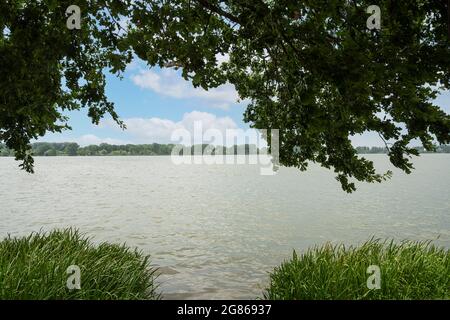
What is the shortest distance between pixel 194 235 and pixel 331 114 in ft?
59.9

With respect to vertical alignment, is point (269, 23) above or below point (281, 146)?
above

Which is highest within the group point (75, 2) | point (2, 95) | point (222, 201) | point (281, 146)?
point (75, 2)

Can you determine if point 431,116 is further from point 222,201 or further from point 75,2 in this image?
point 222,201

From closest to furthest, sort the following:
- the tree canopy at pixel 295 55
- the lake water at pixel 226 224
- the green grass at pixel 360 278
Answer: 1. the tree canopy at pixel 295 55
2. the green grass at pixel 360 278
3. the lake water at pixel 226 224

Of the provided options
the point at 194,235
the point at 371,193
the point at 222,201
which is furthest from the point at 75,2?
the point at 371,193

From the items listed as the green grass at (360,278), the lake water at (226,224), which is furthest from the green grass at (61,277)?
the green grass at (360,278)

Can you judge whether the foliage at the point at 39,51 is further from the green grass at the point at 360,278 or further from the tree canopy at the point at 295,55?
the green grass at the point at 360,278

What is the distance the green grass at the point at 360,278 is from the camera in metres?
9.81

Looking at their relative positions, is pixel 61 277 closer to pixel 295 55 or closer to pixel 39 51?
pixel 39 51

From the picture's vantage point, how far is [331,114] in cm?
1088

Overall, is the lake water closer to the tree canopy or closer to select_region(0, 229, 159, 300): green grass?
select_region(0, 229, 159, 300): green grass

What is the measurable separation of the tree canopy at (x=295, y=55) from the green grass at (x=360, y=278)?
2.55m

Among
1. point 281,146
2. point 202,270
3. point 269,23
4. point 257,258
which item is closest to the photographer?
point 269,23

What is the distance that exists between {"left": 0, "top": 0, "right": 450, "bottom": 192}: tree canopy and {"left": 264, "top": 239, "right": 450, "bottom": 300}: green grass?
2.55 meters
